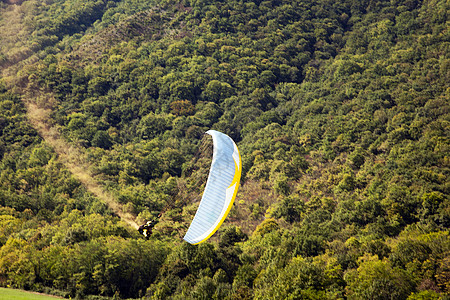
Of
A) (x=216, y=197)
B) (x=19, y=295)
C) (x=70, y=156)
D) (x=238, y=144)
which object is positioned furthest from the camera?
(x=238, y=144)

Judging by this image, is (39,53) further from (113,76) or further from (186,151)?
(186,151)

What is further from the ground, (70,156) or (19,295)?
(19,295)

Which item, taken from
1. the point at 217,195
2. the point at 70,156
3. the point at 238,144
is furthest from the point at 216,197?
the point at 238,144

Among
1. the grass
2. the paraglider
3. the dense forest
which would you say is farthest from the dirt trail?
the paraglider

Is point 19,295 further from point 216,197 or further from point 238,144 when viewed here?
point 238,144

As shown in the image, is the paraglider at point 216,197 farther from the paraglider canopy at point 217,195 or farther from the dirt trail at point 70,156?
the dirt trail at point 70,156

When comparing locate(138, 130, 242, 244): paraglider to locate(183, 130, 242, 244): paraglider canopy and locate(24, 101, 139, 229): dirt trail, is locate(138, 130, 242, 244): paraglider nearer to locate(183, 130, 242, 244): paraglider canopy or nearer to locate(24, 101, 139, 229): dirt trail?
locate(183, 130, 242, 244): paraglider canopy

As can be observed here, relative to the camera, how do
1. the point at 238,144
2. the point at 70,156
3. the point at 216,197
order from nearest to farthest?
the point at 216,197
the point at 70,156
the point at 238,144
